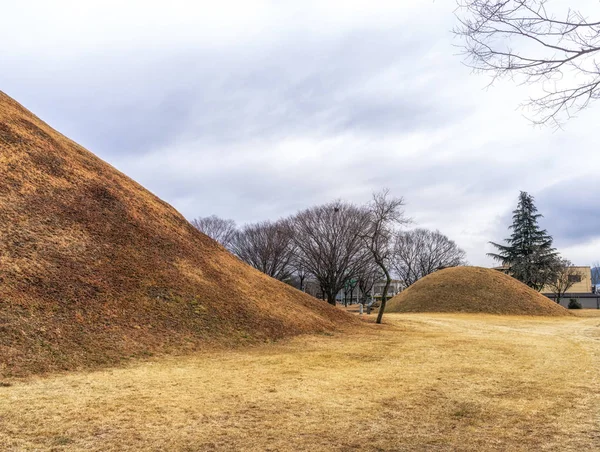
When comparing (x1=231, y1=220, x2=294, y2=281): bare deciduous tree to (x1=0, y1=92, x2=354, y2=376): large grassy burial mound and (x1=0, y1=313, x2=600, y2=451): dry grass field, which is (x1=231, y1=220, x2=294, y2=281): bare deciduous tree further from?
(x1=0, y1=313, x2=600, y2=451): dry grass field

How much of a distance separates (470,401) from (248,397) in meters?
3.03

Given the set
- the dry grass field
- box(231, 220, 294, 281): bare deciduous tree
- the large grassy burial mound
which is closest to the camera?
the dry grass field

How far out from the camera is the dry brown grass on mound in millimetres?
32344

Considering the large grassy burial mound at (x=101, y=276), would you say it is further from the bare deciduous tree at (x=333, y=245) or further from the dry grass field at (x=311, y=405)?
the bare deciduous tree at (x=333, y=245)

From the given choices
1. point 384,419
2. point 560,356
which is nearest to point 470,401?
point 384,419

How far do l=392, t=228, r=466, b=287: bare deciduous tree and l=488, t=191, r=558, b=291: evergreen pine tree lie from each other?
16.1 feet

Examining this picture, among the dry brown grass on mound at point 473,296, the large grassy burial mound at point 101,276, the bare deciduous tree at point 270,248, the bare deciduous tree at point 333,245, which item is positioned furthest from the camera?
the bare deciduous tree at point 270,248

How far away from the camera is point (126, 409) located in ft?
19.4

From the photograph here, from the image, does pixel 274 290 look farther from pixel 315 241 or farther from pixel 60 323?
pixel 315 241

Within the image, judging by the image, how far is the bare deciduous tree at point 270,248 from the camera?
44381mm

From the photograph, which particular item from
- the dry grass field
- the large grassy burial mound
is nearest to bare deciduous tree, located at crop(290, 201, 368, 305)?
the large grassy burial mound

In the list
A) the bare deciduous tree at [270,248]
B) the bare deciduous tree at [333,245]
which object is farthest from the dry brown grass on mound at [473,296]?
the bare deciduous tree at [270,248]

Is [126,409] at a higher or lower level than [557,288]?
lower

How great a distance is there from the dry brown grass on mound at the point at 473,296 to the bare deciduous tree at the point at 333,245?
4.50 m
